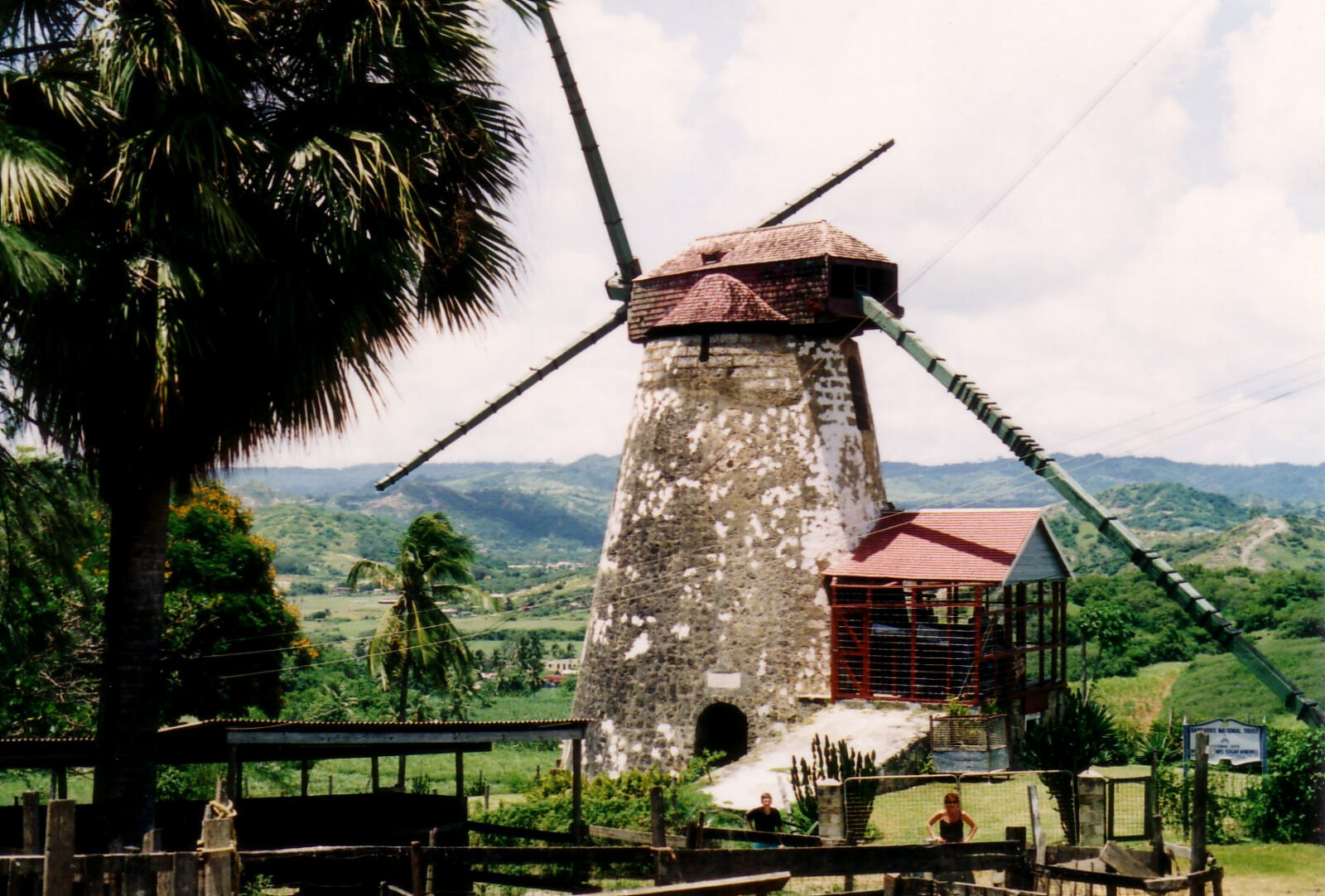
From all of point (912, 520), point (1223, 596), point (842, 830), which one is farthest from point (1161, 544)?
point (842, 830)

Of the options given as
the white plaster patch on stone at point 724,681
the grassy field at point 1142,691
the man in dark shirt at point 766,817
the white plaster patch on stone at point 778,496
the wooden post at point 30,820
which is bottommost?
the grassy field at point 1142,691

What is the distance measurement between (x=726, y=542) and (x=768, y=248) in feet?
19.0

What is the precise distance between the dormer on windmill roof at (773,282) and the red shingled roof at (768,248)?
0.02m

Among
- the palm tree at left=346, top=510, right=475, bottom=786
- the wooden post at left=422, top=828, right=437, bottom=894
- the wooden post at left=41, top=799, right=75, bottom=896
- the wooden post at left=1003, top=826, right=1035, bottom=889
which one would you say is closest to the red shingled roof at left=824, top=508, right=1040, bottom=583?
the wooden post at left=1003, top=826, right=1035, bottom=889

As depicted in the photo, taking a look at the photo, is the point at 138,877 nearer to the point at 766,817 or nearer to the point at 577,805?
the point at 577,805

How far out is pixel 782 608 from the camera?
25.5 meters

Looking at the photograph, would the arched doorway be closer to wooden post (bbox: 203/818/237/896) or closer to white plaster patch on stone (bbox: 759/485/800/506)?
white plaster patch on stone (bbox: 759/485/800/506)

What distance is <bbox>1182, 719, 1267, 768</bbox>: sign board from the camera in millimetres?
23431

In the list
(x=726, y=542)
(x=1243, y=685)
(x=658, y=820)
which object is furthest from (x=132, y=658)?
(x=1243, y=685)

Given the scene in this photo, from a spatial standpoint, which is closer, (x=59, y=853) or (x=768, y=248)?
(x=59, y=853)

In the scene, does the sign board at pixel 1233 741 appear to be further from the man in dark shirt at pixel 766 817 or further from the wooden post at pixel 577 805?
the wooden post at pixel 577 805

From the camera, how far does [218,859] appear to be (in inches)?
381

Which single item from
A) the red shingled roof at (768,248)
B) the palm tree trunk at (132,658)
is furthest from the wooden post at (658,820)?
the red shingled roof at (768,248)

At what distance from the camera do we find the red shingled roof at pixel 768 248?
2686 cm
